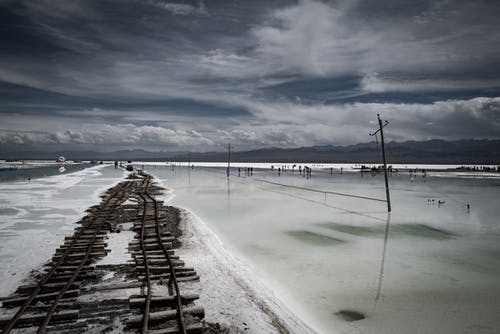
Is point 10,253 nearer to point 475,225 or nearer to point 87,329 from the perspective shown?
point 87,329

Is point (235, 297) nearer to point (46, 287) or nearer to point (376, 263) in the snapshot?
point (46, 287)

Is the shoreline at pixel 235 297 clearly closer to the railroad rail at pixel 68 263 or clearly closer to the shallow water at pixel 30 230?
the railroad rail at pixel 68 263

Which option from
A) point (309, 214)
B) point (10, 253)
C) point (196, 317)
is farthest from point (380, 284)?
point (10, 253)

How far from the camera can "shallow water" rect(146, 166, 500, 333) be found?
26.5 feet

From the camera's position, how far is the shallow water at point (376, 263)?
8070 mm

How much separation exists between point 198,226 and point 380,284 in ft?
34.3

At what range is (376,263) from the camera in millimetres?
12062

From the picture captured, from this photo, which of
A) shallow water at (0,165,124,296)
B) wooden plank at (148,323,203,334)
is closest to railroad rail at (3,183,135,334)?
shallow water at (0,165,124,296)

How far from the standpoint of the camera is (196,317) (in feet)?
23.8

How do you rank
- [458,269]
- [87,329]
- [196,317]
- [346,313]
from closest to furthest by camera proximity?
1. [87,329]
2. [196,317]
3. [346,313]
4. [458,269]

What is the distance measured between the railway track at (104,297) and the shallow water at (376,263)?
10.2 ft

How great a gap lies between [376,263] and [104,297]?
985 cm

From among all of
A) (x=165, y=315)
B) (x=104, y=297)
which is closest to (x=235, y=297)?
(x=165, y=315)

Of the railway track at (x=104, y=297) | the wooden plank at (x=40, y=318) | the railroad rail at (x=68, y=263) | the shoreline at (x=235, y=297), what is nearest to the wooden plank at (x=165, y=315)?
the railway track at (x=104, y=297)
